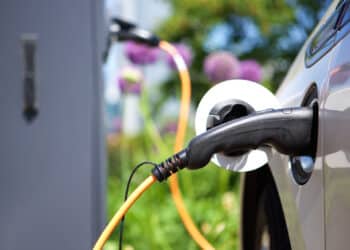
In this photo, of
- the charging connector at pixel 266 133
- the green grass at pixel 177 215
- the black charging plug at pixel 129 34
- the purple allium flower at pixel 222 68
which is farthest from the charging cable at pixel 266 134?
the purple allium flower at pixel 222 68

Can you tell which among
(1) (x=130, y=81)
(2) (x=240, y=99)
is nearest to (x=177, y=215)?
(1) (x=130, y=81)

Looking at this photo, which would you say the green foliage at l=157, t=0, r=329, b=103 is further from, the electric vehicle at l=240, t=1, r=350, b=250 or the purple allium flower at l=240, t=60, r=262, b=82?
the electric vehicle at l=240, t=1, r=350, b=250

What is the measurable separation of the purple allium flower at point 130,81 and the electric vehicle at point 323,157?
2.74m

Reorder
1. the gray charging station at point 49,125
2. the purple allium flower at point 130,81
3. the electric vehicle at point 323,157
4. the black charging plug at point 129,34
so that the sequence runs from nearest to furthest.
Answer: the electric vehicle at point 323,157 < the gray charging station at point 49,125 < the black charging plug at point 129,34 < the purple allium flower at point 130,81

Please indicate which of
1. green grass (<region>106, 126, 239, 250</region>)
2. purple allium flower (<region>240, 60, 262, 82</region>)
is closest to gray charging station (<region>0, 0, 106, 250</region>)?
green grass (<region>106, 126, 239, 250</region>)

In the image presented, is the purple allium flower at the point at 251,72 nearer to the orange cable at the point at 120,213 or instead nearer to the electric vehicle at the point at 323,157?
the electric vehicle at the point at 323,157

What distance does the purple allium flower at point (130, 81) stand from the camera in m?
4.40

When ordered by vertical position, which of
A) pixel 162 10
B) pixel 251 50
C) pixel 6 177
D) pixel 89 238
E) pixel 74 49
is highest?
pixel 162 10

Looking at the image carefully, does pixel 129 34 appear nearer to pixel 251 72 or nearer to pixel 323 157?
pixel 323 157

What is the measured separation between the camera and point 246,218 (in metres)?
2.23

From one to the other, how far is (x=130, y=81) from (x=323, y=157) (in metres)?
3.30

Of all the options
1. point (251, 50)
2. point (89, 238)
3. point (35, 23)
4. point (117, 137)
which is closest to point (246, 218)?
point (89, 238)

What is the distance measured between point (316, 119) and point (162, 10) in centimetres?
1652

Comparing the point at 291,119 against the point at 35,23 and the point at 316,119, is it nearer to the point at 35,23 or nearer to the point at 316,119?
the point at 316,119
